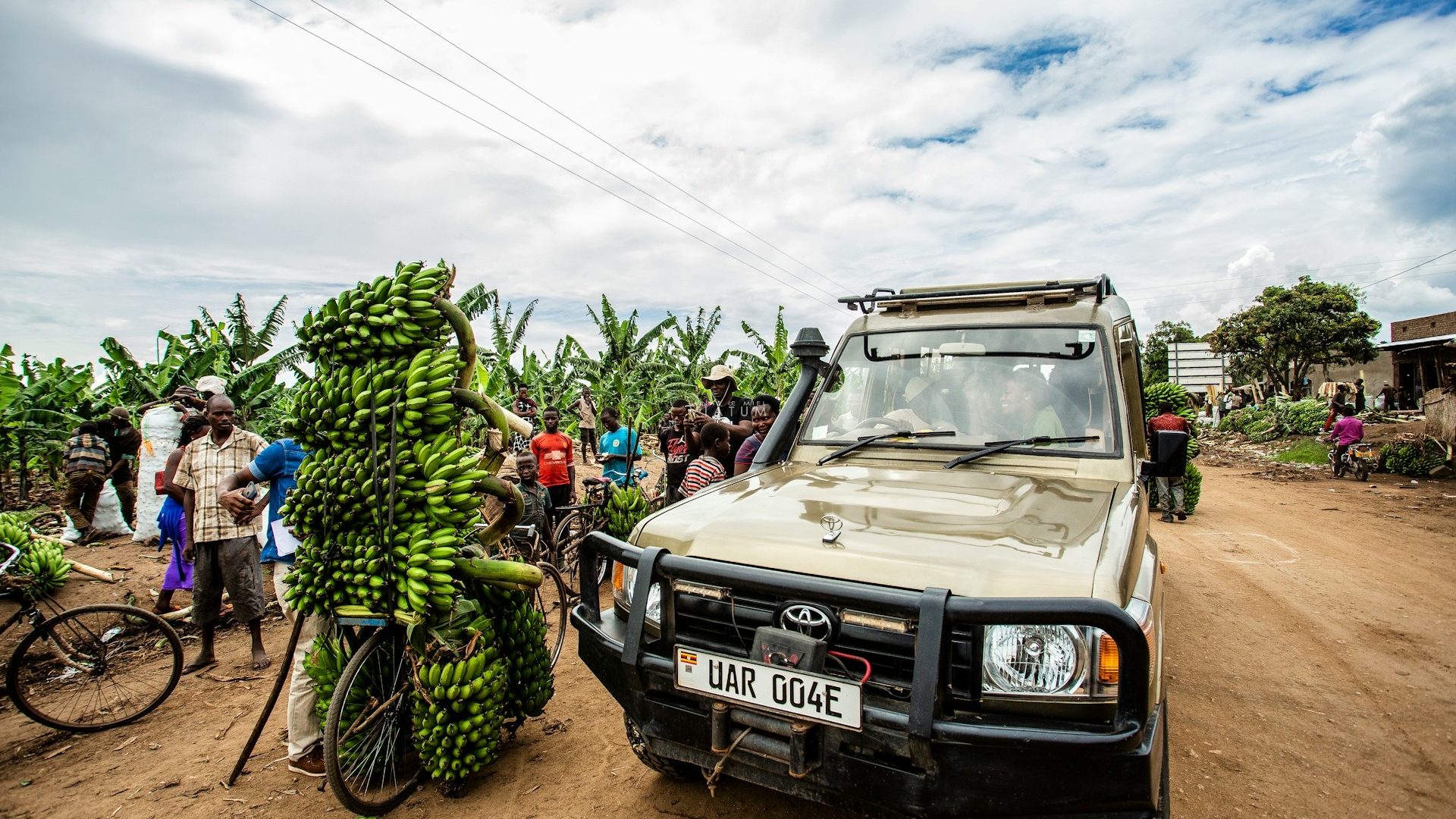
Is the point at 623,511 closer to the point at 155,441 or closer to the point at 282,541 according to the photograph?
the point at 282,541

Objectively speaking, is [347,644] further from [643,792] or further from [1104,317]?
[1104,317]

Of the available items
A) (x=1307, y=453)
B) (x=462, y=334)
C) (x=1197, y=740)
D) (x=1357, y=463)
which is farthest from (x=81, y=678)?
(x=1307, y=453)

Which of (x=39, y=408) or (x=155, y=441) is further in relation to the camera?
(x=39, y=408)

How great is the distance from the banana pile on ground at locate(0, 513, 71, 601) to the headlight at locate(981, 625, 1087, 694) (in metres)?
6.20

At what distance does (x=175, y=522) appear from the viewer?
630 centimetres

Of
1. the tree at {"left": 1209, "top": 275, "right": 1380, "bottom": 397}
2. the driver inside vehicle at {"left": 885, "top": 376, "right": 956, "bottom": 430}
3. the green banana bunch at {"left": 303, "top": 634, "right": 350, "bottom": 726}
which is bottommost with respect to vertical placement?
the green banana bunch at {"left": 303, "top": 634, "right": 350, "bottom": 726}

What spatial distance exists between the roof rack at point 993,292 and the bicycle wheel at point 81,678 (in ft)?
17.0

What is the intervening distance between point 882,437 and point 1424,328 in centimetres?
Answer: 4225

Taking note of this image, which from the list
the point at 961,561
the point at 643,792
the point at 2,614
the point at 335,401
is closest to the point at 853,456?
the point at 961,561

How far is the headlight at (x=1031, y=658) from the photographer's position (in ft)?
6.78

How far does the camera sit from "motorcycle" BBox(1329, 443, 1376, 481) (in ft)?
49.3

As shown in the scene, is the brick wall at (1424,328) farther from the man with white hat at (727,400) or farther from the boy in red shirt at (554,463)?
the boy in red shirt at (554,463)

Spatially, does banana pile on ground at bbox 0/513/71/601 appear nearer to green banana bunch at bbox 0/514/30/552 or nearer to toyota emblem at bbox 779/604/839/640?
green banana bunch at bbox 0/514/30/552

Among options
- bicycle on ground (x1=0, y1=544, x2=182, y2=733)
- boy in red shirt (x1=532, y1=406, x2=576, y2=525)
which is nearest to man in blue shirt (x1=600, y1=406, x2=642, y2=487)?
boy in red shirt (x1=532, y1=406, x2=576, y2=525)
